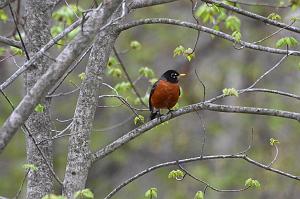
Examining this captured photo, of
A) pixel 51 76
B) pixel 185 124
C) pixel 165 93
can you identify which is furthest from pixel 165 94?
pixel 185 124

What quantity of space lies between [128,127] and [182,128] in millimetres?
2523

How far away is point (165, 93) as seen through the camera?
7.88 meters

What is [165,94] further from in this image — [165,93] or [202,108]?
[202,108]

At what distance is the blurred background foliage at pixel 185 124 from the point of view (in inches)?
548

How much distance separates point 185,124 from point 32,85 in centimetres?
1054

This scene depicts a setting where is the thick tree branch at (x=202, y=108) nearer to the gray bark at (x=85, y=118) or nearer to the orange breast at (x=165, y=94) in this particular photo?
the gray bark at (x=85, y=118)

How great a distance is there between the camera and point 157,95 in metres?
8.02

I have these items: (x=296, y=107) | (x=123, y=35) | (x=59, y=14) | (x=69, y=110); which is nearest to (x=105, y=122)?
(x=69, y=110)

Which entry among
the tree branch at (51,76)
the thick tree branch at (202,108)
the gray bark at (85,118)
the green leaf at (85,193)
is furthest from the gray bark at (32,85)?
the tree branch at (51,76)

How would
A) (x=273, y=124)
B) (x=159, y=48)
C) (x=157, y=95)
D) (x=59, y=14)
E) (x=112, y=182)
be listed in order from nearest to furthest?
1. (x=59, y=14)
2. (x=157, y=95)
3. (x=273, y=124)
4. (x=112, y=182)
5. (x=159, y=48)

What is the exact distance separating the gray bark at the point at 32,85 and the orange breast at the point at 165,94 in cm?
223

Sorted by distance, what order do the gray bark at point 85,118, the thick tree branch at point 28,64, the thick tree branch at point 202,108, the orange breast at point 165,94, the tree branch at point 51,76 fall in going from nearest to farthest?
the tree branch at point 51,76 → the thick tree branch at point 28,64 → the thick tree branch at point 202,108 → the gray bark at point 85,118 → the orange breast at point 165,94

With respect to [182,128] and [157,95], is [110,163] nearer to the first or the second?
[182,128]

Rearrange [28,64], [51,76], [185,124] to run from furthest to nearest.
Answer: [185,124] < [28,64] < [51,76]
